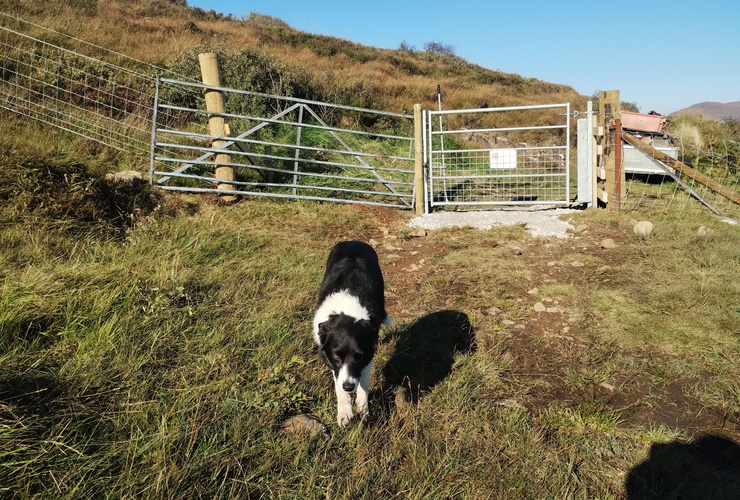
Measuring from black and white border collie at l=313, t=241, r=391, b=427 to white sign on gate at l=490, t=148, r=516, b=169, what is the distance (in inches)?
255

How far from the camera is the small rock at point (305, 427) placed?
2.78 meters

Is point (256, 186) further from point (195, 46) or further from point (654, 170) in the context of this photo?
point (654, 170)

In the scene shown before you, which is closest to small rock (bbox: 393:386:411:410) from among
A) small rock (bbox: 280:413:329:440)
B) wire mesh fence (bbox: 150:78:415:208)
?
small rock (bbox: 280:413:329:440)

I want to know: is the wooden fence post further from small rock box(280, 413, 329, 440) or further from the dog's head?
small rock box(280, 413, 329, 440)

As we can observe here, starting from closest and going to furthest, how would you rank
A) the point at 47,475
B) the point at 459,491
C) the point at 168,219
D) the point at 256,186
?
1. the point at 47,475
2. the point at 459,491
3. the point at 168,219
4. the point at 256,186

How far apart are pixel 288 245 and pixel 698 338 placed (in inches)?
186

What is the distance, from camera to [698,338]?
4297 millimetres

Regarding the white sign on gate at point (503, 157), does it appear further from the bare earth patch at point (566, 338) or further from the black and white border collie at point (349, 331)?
the black and white border collie at point (349, 331)

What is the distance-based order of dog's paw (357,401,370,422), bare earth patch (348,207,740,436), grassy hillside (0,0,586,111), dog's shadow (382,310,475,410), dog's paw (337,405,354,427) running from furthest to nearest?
grassy hillside (0,0,586,111), dog's shadow (382,310,475,410), bare earth patch (348,207,740,436), dog's paw (357,401,370,422), dog's paw (337,405,354,427)

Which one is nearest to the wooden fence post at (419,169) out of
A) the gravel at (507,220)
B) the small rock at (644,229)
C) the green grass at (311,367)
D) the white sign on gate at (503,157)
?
the gravel at (507,220)

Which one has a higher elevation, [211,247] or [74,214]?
[74,214]

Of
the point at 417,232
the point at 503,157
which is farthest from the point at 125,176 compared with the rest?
the point at 503,157

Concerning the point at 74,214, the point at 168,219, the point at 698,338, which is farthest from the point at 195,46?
the point at 698,338

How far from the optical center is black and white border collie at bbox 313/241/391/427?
10.1ft
